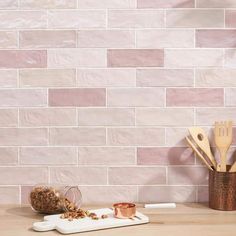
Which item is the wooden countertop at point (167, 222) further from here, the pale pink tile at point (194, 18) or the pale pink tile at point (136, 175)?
the pale pink tile at point (194, 18)

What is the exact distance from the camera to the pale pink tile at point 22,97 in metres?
1.72

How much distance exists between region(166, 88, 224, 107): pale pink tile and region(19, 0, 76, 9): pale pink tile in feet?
1.55

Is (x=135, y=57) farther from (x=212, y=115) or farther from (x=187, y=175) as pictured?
(x=187, y=175)

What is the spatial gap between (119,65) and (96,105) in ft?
0.55

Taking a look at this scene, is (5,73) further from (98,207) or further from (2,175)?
(98,207)

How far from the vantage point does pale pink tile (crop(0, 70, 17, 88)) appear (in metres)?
1.71

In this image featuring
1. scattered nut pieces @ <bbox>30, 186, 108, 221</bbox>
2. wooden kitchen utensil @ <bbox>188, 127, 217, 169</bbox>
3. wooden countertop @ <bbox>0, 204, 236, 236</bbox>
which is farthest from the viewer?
wooden kitchen utensil @ <bbox>188, 127, 217, 169</bbox>

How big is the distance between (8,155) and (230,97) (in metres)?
0.84

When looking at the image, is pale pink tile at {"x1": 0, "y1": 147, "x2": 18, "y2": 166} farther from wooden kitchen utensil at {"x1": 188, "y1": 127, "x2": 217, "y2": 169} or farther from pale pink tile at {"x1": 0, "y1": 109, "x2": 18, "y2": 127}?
wooden kitchen utensil at {"x1": 188, "y1": 127, "x2": 217, "y2": 169}

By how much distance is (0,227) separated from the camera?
144 centimetres

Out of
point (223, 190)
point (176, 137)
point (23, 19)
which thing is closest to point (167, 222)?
point (223, 190)

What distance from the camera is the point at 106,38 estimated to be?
171cm

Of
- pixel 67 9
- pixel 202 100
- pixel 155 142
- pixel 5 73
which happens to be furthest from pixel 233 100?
pixel 5 73

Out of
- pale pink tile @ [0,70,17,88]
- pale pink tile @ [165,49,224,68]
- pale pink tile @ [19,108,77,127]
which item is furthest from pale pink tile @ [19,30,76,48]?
pale pink tile @ [165,49,224,68]
